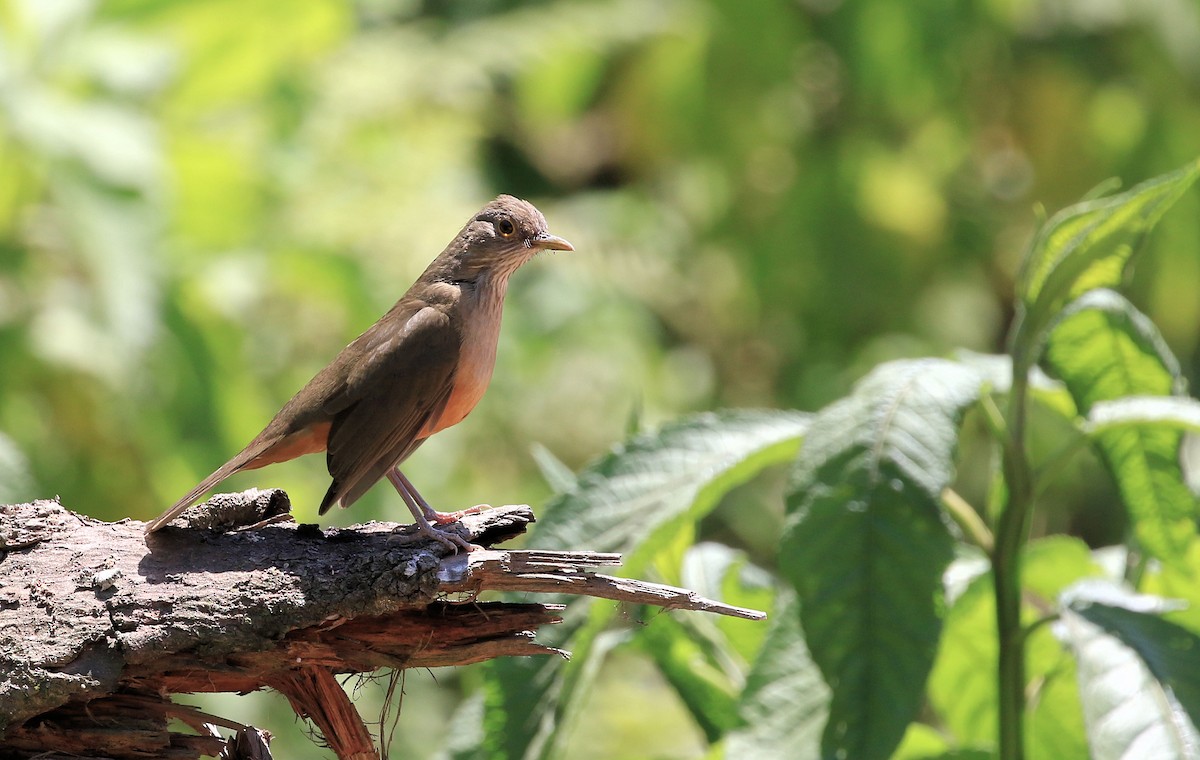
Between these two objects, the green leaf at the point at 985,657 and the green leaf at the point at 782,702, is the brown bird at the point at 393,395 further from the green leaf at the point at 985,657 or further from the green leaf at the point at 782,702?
the green leaf at the point at 985,657

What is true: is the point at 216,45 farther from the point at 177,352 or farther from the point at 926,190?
the point at 926,190

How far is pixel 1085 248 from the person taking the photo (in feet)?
9.12

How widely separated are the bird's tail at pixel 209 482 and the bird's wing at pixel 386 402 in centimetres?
16

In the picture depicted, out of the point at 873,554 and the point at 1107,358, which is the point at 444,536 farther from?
the point at 1107,358

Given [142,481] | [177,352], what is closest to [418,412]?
[177,352]

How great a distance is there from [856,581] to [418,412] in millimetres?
980

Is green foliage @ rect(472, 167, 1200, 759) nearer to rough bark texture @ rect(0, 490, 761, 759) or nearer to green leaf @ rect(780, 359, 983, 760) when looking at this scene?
green leaf @ rect(780, 359, 983, 760)

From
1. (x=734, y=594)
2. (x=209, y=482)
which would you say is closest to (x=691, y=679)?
(x=734, y=594)

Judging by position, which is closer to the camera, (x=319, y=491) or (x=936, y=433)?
(x=936, y=433)

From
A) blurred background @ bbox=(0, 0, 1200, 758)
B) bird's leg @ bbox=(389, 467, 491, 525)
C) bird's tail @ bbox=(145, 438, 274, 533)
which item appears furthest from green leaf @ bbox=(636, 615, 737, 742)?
blurred background @ bbox=(0, 0, 1200, 758)

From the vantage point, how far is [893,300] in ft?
29.6

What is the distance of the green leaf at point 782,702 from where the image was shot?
9.70ft

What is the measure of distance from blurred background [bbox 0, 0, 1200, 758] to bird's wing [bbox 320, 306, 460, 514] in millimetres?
2956

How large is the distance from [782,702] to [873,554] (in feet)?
1.84
